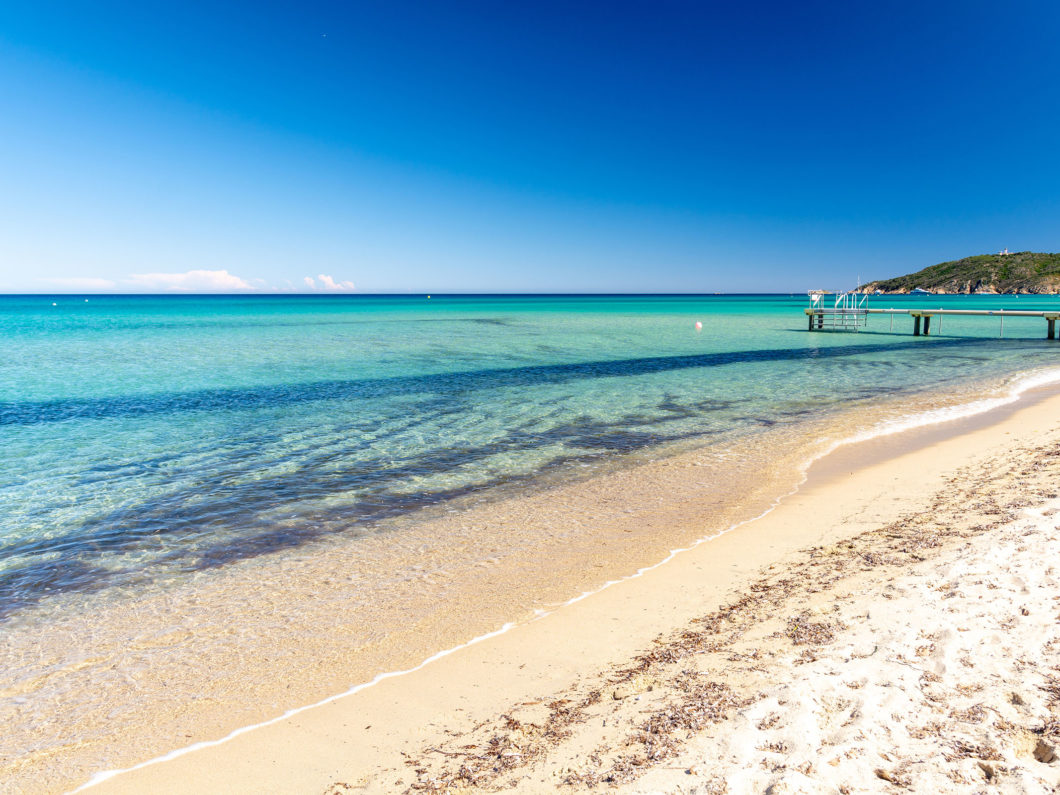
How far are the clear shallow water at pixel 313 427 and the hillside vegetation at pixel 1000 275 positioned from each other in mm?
144290

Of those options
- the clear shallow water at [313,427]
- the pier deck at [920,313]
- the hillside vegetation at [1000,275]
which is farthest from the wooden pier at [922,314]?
the hillside vegetation at [1000,275]

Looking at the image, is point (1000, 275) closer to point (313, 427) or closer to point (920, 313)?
point (920, 313)

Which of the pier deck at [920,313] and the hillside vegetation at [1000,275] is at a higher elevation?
the hillside vegetation at [1000,275]

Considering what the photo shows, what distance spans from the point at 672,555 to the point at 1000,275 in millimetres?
207385

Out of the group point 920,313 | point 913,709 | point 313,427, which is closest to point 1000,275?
point 920,313

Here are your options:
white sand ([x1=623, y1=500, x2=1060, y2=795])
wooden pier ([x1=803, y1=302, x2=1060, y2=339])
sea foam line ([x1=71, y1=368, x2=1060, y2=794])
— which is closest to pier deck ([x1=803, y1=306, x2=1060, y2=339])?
wooden pier ([x1=803, y1=302, x2=1060, y2=339])

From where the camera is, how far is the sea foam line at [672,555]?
12.7ft

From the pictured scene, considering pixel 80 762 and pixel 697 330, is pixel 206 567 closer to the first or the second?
pixel 80 762

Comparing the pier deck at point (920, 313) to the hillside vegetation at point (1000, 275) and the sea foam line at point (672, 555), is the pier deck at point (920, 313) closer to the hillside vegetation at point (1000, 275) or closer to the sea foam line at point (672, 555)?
the sea foam line at point (672, 555)

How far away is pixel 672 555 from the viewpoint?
6945 millimetres

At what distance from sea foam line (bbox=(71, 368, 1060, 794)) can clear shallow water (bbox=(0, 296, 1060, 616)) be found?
203 centimetres

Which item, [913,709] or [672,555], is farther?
[672,555]

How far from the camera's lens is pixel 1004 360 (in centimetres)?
2852

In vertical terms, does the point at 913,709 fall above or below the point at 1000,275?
below
